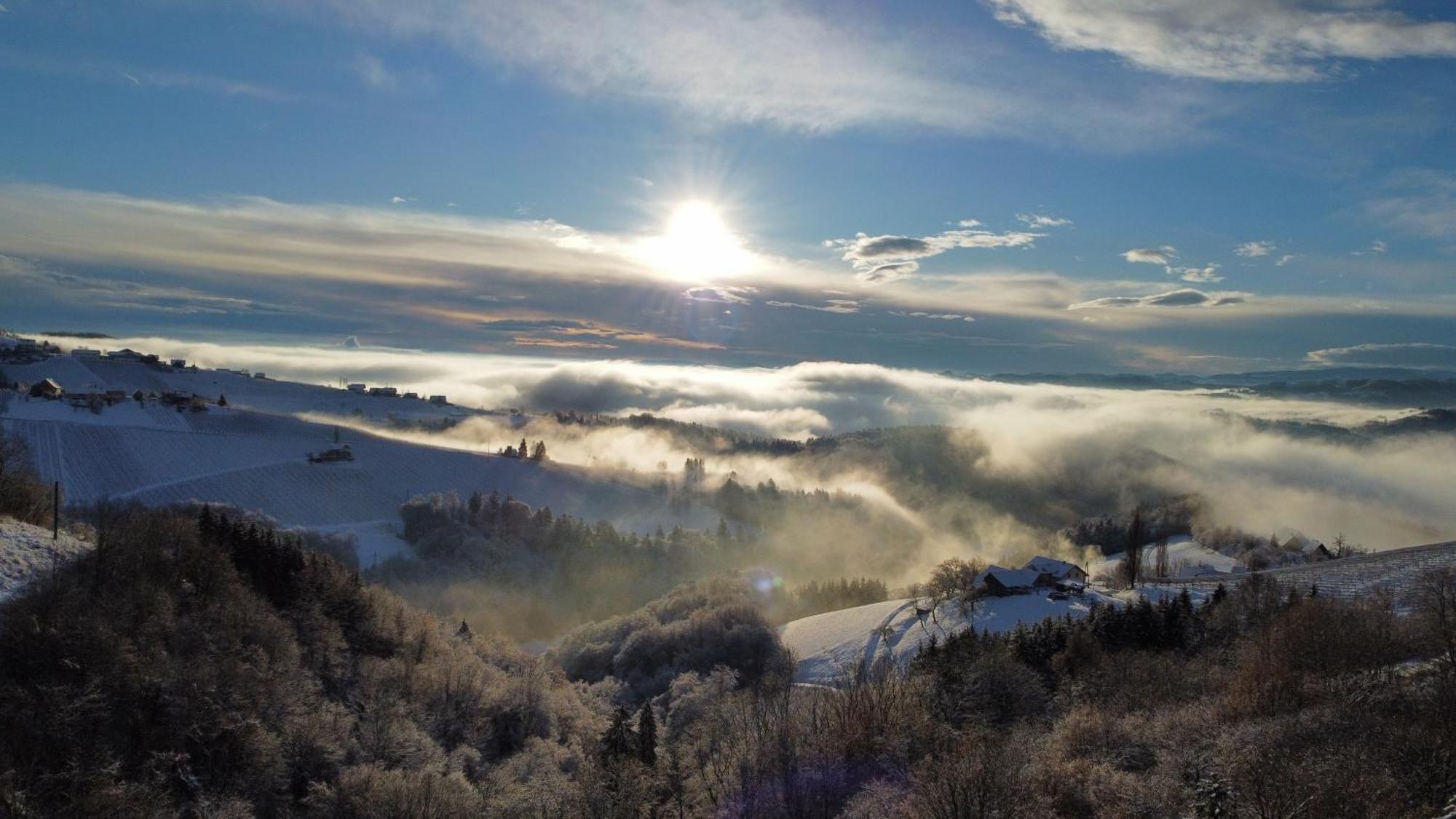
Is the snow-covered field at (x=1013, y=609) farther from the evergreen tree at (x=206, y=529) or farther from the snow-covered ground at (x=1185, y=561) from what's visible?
the evergreen tree at (x=206, y=529)

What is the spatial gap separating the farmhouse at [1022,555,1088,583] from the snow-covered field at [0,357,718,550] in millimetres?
104557

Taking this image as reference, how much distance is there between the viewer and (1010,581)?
311 feet

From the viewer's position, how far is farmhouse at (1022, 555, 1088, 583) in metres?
99.5

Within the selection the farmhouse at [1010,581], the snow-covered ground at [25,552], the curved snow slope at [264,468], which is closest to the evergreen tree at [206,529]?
the snow-covered ground at [25,552]

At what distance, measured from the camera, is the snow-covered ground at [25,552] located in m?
43.1

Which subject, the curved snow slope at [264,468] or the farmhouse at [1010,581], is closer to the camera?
the farmhouse at [1010,581]

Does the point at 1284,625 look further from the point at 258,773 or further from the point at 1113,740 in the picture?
the point at 258,773

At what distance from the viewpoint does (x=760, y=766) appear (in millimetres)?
42281

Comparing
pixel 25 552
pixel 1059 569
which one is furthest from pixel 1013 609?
pixel 25 552

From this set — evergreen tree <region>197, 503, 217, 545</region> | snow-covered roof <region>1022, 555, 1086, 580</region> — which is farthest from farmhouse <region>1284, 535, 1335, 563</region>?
evergreen tree <region>197, 503, 217, 545</region>

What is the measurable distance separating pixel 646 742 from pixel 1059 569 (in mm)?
66052

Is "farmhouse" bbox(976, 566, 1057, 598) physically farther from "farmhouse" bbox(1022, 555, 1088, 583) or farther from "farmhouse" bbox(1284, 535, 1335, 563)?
"farmhouse" bbox(1284, 535, 1335, 563)

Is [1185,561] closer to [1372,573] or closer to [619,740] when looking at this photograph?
[1372,573]

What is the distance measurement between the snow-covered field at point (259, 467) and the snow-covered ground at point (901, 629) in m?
83.4
